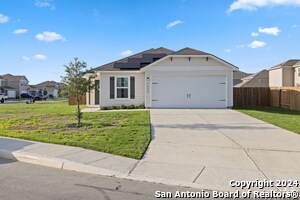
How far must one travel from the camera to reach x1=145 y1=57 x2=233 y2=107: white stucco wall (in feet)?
70.4

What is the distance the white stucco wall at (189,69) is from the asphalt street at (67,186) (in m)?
15.6

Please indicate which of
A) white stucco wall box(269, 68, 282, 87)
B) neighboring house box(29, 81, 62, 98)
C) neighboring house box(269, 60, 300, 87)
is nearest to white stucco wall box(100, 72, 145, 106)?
neighboring house box(269, 60, 300, 87)

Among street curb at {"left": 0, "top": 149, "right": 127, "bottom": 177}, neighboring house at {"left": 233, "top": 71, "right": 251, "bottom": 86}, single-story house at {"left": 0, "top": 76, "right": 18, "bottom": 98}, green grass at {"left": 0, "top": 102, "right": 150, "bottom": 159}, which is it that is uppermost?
neighboring house at {"left": 233, "top": 71, "right": 251, "bottom": 86}

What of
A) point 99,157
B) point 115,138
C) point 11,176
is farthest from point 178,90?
point 11,176

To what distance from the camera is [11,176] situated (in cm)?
613

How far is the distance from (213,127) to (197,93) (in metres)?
9.48

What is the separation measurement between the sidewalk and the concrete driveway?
0.46 metres

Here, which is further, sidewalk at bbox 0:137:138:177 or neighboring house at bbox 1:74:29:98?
neighboring house at bbox 1:74:29:98

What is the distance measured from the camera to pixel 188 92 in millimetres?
21672

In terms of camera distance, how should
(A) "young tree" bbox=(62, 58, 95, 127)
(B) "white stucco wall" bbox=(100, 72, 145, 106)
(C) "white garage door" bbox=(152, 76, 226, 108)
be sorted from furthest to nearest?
(B) "white stucco wall" bbox=(100, 72, 145, 106) → (C) "white garage door" bbox=(152, 76, 226, 108) → (A) "young tree" bbox=(62, 58, 95, 127)

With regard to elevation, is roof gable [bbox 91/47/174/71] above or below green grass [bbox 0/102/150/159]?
above

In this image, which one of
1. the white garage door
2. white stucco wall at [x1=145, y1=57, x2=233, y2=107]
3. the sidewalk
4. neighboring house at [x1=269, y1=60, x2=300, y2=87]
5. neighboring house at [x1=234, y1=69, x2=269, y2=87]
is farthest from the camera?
neighboring house at [x1=234, y1=69, x2=269, y2=87]

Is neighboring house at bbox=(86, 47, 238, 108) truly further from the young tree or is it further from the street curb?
the street curb

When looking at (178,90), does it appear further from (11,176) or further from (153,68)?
(11,176)
